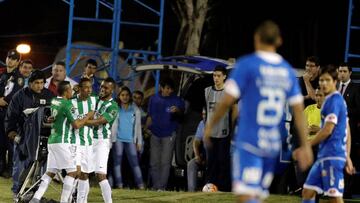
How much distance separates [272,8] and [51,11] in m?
6.37

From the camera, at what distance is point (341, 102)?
1372cm

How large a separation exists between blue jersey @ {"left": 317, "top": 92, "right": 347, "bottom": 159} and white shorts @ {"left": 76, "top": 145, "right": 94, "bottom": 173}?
3.68 m

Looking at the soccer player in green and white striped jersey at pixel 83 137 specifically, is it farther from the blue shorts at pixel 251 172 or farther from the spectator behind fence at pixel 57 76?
the blue shorts at pixel 251 172

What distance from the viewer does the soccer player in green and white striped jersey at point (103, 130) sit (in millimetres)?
16297

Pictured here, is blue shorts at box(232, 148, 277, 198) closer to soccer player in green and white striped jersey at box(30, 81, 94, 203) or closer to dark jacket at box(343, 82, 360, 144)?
soccer player in green and white striped jersey at box(30, 81, 94, 203)

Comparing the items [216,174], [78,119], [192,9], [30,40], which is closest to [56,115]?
[78,119]

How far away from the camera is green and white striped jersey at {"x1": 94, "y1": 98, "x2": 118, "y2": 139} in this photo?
16406 millimetres

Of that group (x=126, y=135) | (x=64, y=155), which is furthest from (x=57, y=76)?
(x=64, y=155)

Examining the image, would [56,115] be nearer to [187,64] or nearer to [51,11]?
[187,64]

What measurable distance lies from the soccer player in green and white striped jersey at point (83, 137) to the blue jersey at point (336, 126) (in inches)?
145

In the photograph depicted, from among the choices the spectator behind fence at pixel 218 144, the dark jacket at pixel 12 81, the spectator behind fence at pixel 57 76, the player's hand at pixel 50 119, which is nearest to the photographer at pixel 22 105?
the player's hand at pixel 50 119

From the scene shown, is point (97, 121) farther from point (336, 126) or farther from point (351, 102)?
point (351, 102)

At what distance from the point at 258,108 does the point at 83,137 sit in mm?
5186

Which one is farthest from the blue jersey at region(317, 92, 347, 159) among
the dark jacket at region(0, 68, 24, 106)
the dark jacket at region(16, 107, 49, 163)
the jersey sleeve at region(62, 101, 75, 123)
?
the dark jacket at region(0, 68, 24, 106)
